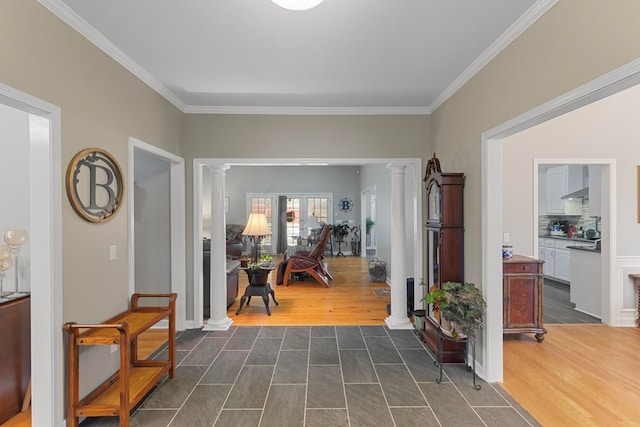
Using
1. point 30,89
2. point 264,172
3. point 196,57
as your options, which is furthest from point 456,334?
point 264,172

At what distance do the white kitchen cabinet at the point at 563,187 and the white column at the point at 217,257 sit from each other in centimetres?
690

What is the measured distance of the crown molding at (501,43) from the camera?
1.88 metres

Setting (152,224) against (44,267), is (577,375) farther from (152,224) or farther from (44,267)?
(152,224)

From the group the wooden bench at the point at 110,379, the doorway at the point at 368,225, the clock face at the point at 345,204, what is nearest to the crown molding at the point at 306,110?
the wooden bench at the point at 110,379

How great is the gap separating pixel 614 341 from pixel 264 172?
29.5 ft

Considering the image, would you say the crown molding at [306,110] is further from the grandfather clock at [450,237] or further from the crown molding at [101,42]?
the grandfather clock at [450,237]

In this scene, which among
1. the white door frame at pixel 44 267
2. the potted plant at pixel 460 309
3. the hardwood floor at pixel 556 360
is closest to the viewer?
the white door frame at pixel 44 267

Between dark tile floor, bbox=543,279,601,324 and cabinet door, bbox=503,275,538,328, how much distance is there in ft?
2.88

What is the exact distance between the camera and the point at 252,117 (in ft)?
12.4

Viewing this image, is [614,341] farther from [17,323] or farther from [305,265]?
[17,323]

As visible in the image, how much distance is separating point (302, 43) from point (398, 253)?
2.70 m

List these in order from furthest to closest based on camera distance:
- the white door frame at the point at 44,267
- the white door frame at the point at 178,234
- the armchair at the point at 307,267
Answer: the armchair at the point at 307,267, the white door frame at the point at 178,234, the white door frame at the point at 44,267

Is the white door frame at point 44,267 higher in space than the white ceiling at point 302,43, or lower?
lower

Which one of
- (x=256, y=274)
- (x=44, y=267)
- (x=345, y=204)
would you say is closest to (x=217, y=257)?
(x=256, y=274)
